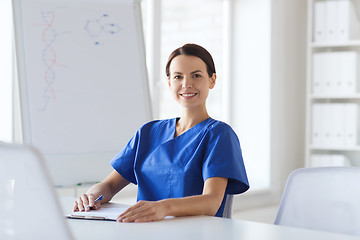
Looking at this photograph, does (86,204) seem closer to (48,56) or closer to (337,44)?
(48,56)

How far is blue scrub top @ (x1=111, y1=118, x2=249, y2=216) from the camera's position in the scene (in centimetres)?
154

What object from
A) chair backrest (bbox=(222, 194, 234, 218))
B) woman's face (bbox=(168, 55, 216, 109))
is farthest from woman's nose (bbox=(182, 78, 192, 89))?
chair backrest (bbox=(222, 194, 234, 218))

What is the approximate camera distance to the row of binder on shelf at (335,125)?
12.3 ft

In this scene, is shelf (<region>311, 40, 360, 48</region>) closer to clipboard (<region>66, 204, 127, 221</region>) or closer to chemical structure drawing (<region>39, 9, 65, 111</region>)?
chemical structure drawing (<region>39, 9, 65, 111</region>)

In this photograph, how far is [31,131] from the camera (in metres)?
2.20

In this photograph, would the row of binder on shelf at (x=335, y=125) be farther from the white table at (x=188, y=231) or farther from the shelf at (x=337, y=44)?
the white table at (x=188, y=231)

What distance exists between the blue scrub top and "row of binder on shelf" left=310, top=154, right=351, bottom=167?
237 centimetres

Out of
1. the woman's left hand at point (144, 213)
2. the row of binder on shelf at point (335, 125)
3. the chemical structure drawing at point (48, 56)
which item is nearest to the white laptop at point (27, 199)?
the woman's left hand at point (144, 213)

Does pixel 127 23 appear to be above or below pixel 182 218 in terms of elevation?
above

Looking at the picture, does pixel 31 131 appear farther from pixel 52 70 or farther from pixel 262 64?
pixel 262 64

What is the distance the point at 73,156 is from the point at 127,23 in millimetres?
662

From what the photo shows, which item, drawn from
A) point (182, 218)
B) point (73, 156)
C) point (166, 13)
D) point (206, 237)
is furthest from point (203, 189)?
point (166, 13)

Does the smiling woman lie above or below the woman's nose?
below

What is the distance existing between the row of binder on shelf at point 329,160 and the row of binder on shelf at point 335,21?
2.65ft
